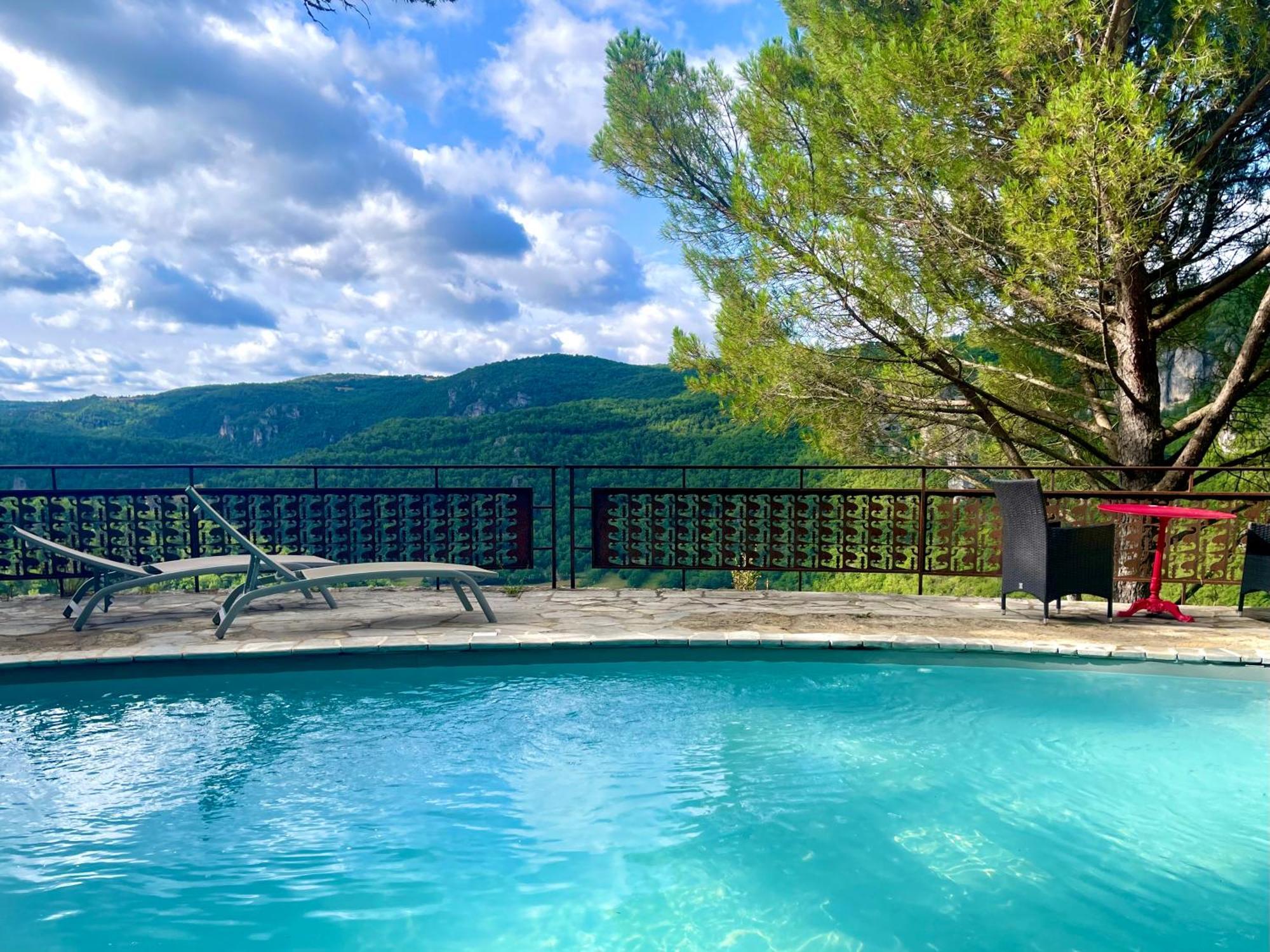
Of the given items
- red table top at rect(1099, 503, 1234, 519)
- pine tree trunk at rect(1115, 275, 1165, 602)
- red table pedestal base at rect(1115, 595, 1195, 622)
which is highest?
pine tree trunk at rect(1115, 275, 1165, 602)

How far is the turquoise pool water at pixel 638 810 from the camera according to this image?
2.27m

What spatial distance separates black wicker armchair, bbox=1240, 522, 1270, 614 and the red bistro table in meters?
0.39

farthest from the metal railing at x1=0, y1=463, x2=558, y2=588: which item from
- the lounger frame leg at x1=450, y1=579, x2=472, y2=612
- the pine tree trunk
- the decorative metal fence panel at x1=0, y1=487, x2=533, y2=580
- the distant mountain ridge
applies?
the distant mountain ridge

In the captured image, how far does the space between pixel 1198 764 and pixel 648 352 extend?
7983 mm

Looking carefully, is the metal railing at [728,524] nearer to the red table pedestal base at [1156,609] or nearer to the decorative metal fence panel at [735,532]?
the decorative metal fence panel at [735,532]

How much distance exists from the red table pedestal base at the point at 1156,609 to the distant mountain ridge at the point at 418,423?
1817 centimetres

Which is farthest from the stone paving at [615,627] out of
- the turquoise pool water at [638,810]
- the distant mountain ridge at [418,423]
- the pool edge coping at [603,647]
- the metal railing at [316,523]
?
the distant mountain ridge at [418,423]

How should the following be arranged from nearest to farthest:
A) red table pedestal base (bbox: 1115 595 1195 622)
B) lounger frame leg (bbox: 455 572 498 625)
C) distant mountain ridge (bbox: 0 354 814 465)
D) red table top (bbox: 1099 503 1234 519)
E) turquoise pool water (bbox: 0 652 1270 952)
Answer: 1. turquoise pool water (bbox: 0 652 1270 952)
2. red table top (bbox: 1099 503 1234 519)
3. lounger frame leg (bbox: 455 572 498 625)
4. red table pedestal base (bbox: 1115 595 1195 622)
5. distant mountain ridge (bbox: 0 354 814 465)

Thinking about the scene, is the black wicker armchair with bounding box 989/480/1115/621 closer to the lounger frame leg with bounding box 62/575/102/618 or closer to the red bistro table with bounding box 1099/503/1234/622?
the red bistro table with bounding box 1099/503/1234/622

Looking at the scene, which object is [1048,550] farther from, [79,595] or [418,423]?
[418,423]

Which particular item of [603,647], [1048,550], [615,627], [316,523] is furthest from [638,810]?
[316,523]

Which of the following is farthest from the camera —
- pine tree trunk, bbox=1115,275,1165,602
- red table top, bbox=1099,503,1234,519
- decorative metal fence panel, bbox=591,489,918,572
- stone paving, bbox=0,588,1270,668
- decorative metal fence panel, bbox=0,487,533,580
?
pine tree trunk, bbox=1115,275,1165,602

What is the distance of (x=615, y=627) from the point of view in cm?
461

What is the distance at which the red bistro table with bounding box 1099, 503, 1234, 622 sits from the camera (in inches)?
177
